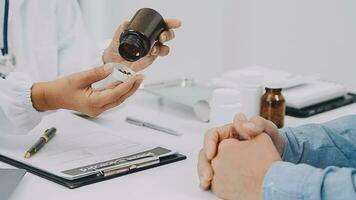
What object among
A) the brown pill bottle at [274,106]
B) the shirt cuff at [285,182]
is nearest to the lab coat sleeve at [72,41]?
the brown pill bottle at [274,106]

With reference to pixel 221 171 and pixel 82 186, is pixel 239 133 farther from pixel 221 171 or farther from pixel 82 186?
pixel 82 186

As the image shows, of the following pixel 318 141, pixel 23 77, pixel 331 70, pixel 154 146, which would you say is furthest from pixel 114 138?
pixel 331 70

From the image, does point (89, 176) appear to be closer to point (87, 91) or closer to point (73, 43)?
point (87, 91)

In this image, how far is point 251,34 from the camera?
9.03 ft

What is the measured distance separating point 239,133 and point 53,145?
1.25 feet

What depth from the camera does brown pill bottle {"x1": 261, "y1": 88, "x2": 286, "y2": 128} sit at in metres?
1.41

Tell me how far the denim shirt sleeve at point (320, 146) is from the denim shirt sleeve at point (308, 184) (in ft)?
0.74

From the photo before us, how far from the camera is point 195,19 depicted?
275cm

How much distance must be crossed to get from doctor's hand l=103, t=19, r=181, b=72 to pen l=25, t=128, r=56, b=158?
0.23 m

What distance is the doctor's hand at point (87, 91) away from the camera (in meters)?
1.14

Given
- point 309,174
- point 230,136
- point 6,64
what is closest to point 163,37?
point 230,136

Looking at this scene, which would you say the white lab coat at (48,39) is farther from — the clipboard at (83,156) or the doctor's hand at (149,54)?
the clipboard at (83,156)

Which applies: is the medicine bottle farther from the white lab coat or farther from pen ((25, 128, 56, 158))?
the white lab coat

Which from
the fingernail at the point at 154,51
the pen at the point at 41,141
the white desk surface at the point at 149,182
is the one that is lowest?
the white desk surface at the point at 149,182
